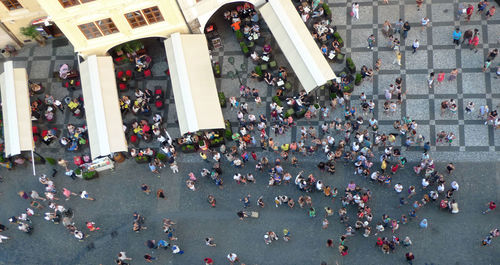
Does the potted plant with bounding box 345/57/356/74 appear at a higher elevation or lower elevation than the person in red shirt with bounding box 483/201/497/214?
higher

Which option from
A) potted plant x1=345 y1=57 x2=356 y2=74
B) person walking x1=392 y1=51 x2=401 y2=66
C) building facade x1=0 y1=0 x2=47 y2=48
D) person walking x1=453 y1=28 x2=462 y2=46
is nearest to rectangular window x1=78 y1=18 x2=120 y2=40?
building facade x1=0 y1=0 x2=47 y2=48

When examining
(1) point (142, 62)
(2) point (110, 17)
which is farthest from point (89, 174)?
(2) point (110, 17)

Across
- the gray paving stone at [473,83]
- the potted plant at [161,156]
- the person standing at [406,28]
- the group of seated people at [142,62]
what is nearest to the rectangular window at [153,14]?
the group of seated people at [142,62]

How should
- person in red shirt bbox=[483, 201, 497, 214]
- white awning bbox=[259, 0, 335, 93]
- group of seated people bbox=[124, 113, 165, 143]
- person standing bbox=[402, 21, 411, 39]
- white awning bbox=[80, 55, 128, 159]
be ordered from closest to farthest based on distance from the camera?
person in red shirt bbox=[483, 201, 497, 214]
white awning bbox=[259, 0, 335, 93]
white awning bbox=[80, 55, 128, 159]
group of seated people bbox=[124, 113, 165, 143]
person standing bbox=[402, 21, 411, 39]

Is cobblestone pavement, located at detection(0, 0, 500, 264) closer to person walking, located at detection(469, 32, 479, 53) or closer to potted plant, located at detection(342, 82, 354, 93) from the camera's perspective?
person walking, located at detection(469, 32, 479, 53)

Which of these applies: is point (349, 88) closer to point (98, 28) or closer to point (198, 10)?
point (198, 10)

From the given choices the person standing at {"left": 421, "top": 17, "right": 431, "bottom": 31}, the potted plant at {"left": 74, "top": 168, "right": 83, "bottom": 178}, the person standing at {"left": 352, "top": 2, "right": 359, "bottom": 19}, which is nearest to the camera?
the potted plant at {"left": 74, "top": 168, "right": 83, "bottom": 178}

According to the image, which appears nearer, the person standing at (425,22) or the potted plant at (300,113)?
the potted plant at (300,113)

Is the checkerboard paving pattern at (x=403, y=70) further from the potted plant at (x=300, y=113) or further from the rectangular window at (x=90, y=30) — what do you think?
the rectangular window at (x=90, y=30)
